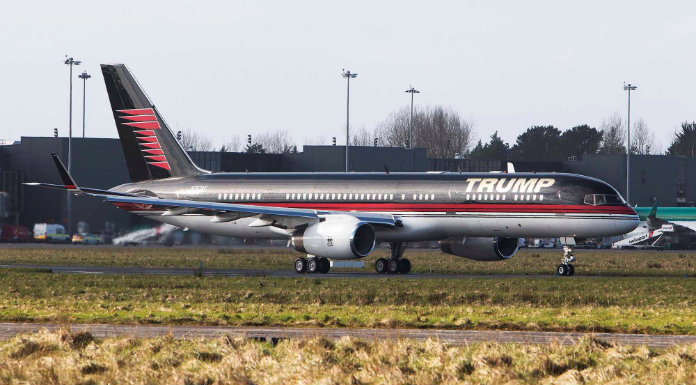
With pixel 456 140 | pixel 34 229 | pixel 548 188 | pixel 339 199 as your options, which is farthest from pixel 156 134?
pixel 456 140

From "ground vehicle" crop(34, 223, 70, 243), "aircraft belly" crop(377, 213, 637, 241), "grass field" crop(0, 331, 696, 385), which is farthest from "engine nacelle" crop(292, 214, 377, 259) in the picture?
"ground vehicle" crop(34, 223, 70, 243)

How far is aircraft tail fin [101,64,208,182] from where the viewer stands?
193 ft

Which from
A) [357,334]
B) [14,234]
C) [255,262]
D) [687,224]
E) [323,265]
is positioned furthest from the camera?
[687,224]

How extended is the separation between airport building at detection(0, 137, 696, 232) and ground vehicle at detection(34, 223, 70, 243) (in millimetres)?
774

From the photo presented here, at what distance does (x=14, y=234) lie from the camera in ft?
334

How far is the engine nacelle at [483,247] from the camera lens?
171 feet

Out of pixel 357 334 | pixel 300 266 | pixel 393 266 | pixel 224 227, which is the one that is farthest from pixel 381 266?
pixel 357 334

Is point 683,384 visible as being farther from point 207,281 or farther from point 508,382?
point 207,281

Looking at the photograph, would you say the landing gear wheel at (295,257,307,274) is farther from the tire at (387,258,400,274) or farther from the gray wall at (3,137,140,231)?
the gray wall at (3,137,140,231)

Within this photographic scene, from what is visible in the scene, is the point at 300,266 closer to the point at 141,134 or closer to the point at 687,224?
the point at 141,134

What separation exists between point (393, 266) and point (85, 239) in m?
52.6

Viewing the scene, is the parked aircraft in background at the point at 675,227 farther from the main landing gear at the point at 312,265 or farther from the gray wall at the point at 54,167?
the main landing gear at the point at 312,265

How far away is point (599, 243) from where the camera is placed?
112750 mm

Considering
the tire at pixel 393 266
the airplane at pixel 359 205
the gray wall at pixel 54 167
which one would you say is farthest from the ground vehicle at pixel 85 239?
the tire at pixel 393 266
